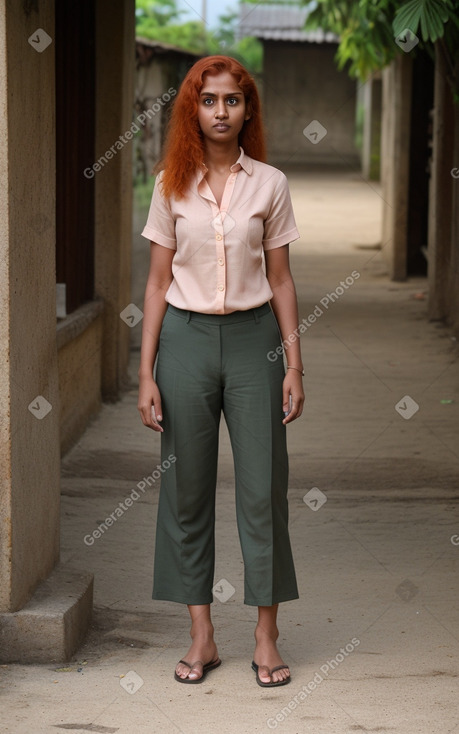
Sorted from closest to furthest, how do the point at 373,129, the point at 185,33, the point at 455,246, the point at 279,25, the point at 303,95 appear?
the point at 455,246 → the point at 373,129 → the point at 303,95 → the point at 279,25 → the point at 185,33

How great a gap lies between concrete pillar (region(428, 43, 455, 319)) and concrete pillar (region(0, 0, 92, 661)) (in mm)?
6332

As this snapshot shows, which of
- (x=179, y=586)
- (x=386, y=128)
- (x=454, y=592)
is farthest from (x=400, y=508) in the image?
(x=386, y=128)

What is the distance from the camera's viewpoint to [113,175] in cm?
732

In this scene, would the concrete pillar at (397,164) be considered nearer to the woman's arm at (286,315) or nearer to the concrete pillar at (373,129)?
the woman's arm at (286,315)

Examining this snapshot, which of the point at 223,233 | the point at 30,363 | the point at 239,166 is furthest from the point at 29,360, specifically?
the point at 239,166

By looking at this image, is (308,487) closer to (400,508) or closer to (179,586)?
(400,508)

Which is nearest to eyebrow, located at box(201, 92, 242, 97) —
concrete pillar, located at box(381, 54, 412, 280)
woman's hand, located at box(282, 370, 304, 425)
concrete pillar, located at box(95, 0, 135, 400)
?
woman's hand, located at box(282, 370, 304, 425)

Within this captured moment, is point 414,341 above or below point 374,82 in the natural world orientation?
below

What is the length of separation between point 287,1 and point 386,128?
67.6 feet

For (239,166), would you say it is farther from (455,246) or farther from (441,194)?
(441,194)

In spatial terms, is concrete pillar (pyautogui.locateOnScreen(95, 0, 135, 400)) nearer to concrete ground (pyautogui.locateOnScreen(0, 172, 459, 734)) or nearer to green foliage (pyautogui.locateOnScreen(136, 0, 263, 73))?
concrete ground (pyautogui.locateOnScreen(0, 172, 459, 734))

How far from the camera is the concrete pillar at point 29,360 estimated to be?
3469mm

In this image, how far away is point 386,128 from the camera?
44.6 feet

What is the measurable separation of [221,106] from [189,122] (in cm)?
12
